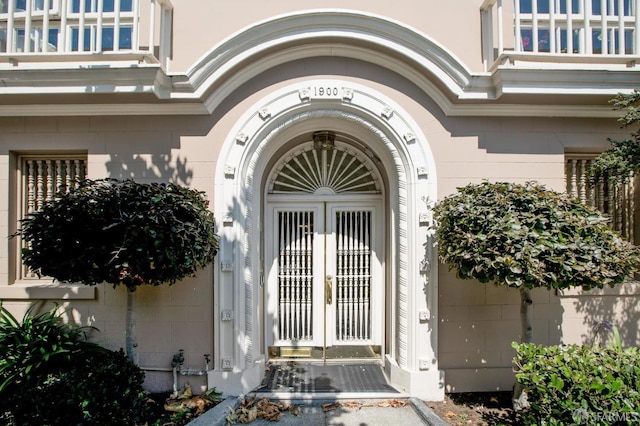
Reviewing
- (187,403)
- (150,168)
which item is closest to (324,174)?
(150,168)

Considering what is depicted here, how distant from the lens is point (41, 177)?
17.2 feet

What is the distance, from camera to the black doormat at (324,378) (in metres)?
4.86

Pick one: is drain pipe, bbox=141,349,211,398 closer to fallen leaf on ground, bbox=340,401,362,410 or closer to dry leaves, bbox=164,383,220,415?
dry leaves, bbox=164,383,220,415

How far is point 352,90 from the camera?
192 inches

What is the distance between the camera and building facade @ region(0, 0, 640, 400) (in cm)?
468

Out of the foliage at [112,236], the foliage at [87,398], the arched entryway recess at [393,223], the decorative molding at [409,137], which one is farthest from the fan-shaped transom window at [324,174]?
the foliage at [87,398]

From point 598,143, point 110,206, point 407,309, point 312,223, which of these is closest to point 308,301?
point 312,223

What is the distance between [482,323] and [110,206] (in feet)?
15.7

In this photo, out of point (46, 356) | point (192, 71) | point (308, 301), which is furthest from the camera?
point (308, 301)

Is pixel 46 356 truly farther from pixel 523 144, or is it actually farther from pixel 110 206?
pixel 523 144

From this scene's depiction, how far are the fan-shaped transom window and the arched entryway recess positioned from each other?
631mm

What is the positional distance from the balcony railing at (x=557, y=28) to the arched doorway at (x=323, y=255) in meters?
2.45

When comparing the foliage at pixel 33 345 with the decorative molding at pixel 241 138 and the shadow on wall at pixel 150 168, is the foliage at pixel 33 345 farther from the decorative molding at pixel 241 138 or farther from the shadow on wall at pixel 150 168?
the decorative molding at pixel 241 138

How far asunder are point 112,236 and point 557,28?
635 centimetres
